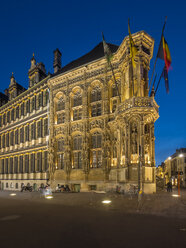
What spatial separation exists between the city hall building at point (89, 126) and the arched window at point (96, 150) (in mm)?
124

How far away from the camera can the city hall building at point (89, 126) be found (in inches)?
840

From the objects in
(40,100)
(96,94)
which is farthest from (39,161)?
(96,94)

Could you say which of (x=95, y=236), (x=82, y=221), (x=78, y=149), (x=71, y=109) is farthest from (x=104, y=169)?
(x=95, y=236)

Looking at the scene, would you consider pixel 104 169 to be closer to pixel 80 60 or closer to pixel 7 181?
pixel 80 60

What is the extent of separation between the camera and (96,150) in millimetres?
26766

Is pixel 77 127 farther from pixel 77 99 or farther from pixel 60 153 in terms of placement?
pixel 60 153

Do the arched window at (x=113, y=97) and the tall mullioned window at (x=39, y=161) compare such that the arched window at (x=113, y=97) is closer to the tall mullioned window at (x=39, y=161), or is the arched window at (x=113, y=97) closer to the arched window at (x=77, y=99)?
the arched window at (x=77, y=99)

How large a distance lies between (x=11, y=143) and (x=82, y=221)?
3568cm

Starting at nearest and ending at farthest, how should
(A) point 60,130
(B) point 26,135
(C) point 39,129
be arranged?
(A) point 60,130 < (C) point 39,129 < (B) point 26,135

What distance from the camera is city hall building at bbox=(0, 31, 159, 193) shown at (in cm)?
2133

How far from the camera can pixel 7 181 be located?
4047 cm

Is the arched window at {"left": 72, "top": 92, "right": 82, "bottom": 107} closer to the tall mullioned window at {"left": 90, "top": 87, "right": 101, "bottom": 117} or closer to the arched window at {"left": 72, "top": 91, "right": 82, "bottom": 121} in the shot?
the arched window at {"left": 72, "top": 91, "right": 82, "bottom": 121}

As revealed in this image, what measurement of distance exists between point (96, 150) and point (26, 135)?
15.9 meters

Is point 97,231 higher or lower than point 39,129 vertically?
lower
